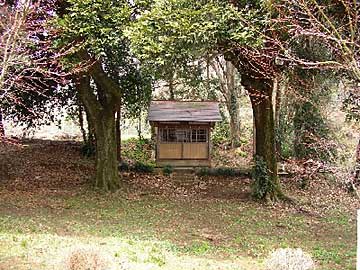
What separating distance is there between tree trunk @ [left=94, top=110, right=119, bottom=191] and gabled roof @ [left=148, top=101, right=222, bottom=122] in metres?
5.04

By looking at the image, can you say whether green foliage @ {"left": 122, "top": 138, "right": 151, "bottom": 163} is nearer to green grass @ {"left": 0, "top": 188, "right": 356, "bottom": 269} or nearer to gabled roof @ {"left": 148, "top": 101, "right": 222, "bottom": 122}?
gabled roof @ {"left": 148, "top": 101, "right": 222, "bottom": 122}

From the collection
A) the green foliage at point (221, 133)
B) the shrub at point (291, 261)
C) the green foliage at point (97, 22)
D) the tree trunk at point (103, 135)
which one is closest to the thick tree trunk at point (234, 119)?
the green foliage at point (221, 133)

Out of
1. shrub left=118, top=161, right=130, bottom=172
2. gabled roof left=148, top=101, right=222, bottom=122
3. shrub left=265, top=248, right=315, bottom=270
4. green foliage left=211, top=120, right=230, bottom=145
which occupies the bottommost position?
shrub left=265, top=248, right=315, bottom=270

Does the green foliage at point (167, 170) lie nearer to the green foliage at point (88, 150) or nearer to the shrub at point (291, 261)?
the green foliage at point (88, 150)

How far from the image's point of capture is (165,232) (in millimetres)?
9367

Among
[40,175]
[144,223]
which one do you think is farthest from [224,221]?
[40,175]

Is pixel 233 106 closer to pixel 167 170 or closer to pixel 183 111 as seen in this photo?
pixel 183 111

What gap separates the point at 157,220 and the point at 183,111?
894 cm

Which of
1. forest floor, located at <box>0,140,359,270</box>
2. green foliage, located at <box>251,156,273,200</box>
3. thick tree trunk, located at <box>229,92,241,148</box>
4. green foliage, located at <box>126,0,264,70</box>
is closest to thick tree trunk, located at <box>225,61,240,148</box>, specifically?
thick tree trunk, located at <box>229,92,241,148</box>

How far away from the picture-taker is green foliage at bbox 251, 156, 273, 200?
40.5 feet

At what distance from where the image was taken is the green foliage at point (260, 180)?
1235cm

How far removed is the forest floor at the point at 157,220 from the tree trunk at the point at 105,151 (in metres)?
0.42

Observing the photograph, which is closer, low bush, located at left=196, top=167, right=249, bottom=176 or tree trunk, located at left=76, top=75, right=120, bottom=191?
tree trunk, located at left=76, top=75, right=120, bottom=191

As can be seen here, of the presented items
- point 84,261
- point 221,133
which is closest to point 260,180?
point 84,261
